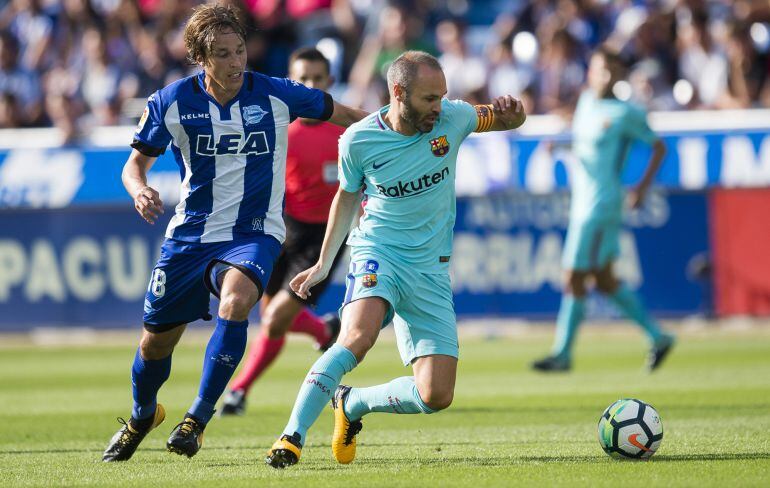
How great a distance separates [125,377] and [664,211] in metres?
7.41

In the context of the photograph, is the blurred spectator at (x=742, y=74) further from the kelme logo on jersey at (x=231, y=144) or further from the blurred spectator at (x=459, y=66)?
the kelme logo on jersey at (x=231, y=144)

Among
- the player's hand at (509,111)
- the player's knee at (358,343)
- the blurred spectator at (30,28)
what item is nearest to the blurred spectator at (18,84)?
the blurred spectator at (30,28)

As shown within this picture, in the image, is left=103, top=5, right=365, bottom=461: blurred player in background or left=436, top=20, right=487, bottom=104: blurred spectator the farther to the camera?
left=436, top=20, right=487, bottom=104: blurred spectator

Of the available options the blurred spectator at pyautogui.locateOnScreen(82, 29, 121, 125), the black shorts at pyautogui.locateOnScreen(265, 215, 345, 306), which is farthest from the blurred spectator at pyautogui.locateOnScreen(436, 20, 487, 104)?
the black shorts at pyautogui.locateOnScreen(265, 215, 345, 306)

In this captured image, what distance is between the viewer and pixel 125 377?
12.6 meters

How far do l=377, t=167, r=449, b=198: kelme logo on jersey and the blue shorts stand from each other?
2.60ft

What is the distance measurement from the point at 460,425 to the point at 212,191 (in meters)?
2.68

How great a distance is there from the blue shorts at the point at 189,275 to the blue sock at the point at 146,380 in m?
0.22

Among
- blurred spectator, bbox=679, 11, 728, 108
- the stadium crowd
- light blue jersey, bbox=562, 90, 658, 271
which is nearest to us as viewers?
light blue jersey, bbox=562, 90, 658, 271

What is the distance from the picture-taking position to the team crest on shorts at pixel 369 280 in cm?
653

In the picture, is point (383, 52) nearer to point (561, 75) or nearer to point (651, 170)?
point (561, 75)

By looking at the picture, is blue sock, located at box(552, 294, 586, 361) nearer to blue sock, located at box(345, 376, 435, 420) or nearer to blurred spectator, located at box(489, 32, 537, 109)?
blue sock, located at box(345, 376, 435, 420)

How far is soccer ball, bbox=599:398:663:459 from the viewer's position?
659 cm

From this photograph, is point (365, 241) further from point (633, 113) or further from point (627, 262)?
point (627, 262)
